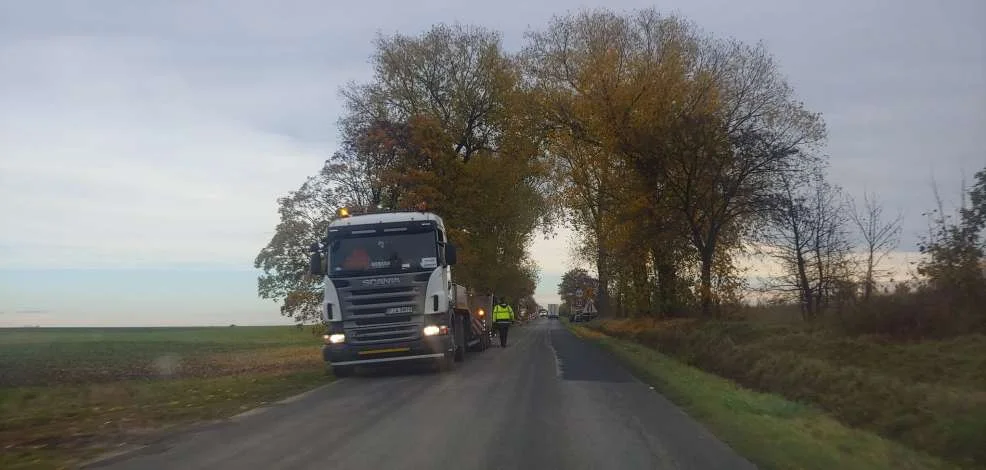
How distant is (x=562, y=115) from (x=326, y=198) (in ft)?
36.5

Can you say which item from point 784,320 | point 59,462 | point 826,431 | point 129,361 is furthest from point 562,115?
point 59,462

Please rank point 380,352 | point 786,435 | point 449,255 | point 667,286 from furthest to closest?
point 667,286, point 449,255, point 380,352, point 786,435

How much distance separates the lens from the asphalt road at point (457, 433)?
911cm

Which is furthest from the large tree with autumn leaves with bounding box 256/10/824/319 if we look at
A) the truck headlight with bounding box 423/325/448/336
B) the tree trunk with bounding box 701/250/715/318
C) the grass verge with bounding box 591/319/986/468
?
the truck headlight with bounding box 423/325/448/336

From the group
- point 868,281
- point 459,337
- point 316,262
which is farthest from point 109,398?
point 868,281

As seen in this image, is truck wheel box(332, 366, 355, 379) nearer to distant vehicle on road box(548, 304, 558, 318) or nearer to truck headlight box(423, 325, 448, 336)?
truck headlight box(423, 325, 448, 336)

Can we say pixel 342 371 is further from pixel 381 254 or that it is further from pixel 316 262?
pixel 381 254

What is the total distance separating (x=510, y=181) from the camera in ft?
129

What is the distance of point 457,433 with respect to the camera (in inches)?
432

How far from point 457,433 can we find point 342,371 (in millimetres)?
10836

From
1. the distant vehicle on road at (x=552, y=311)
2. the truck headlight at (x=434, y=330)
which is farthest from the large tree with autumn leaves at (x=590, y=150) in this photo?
the distant vehicle on road at (x=552, y=311)

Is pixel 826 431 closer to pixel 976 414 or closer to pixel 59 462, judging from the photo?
pixel 976 414

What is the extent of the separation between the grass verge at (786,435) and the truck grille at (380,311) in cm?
637

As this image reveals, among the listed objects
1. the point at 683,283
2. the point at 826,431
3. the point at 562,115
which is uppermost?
the point at 562,115
